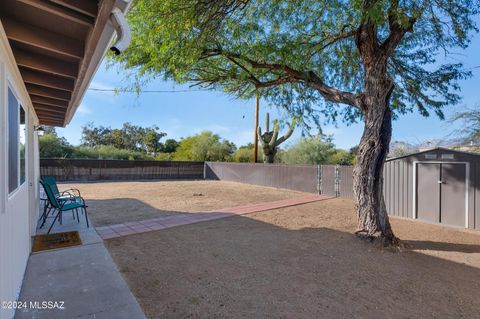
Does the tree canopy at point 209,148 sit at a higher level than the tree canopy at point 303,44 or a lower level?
lower

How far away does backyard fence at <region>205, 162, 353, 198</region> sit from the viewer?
9125mm

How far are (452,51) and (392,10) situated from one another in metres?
2.32

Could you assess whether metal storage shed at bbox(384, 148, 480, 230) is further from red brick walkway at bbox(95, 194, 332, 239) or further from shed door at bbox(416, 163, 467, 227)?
red brick walkway at bbox(95, 194, 332, 239)

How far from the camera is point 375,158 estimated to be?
13.5 ft

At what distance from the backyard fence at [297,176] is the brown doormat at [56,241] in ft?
26.1

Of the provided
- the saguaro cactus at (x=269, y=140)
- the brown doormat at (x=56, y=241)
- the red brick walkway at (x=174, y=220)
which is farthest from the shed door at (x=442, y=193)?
the saguaro cactus at (x=269, y=140)

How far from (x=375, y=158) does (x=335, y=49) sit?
8.67 ft

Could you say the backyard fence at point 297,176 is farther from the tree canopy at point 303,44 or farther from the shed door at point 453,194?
the tree canopy at point 303,44

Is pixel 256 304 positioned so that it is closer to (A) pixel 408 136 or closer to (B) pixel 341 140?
(A) pixel 408 136

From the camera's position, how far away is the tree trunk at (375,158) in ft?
13.5

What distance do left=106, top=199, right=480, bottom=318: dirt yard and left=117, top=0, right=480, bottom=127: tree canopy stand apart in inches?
102

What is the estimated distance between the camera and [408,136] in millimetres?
12672

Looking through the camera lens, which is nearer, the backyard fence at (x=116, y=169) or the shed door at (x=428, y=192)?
the shed door at (x=428, y=192)

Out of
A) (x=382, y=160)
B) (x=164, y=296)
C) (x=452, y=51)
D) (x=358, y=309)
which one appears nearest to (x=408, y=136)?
(x=452, y=51)
